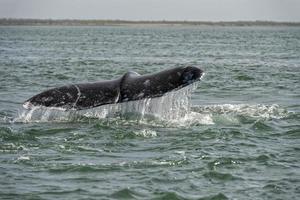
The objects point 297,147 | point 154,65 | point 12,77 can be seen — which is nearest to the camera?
point 297,147

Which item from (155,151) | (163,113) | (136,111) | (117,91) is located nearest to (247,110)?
(163,113)

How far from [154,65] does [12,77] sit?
995 centimetres

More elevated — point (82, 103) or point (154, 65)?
point (82, 103)

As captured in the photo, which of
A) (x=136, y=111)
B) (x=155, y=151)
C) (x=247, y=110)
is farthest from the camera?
(x=247, y=110)

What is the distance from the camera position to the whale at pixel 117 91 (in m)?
10.8

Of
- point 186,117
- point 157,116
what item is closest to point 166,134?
point 157,116

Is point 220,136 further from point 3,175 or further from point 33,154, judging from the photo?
point 3,175

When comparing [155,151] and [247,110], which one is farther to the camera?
[247,110]

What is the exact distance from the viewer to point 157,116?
12.9m

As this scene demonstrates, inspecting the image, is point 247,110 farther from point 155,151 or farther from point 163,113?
point 155,151

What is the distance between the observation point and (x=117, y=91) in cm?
1105

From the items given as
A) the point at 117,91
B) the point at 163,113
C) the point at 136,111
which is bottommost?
the point at 163,113

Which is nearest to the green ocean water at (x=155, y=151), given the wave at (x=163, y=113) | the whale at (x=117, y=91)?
the wave at (x=163, y=113)

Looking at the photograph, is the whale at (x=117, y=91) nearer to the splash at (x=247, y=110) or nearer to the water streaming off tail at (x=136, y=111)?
the water streaming off tail at (x=136, y=111)
